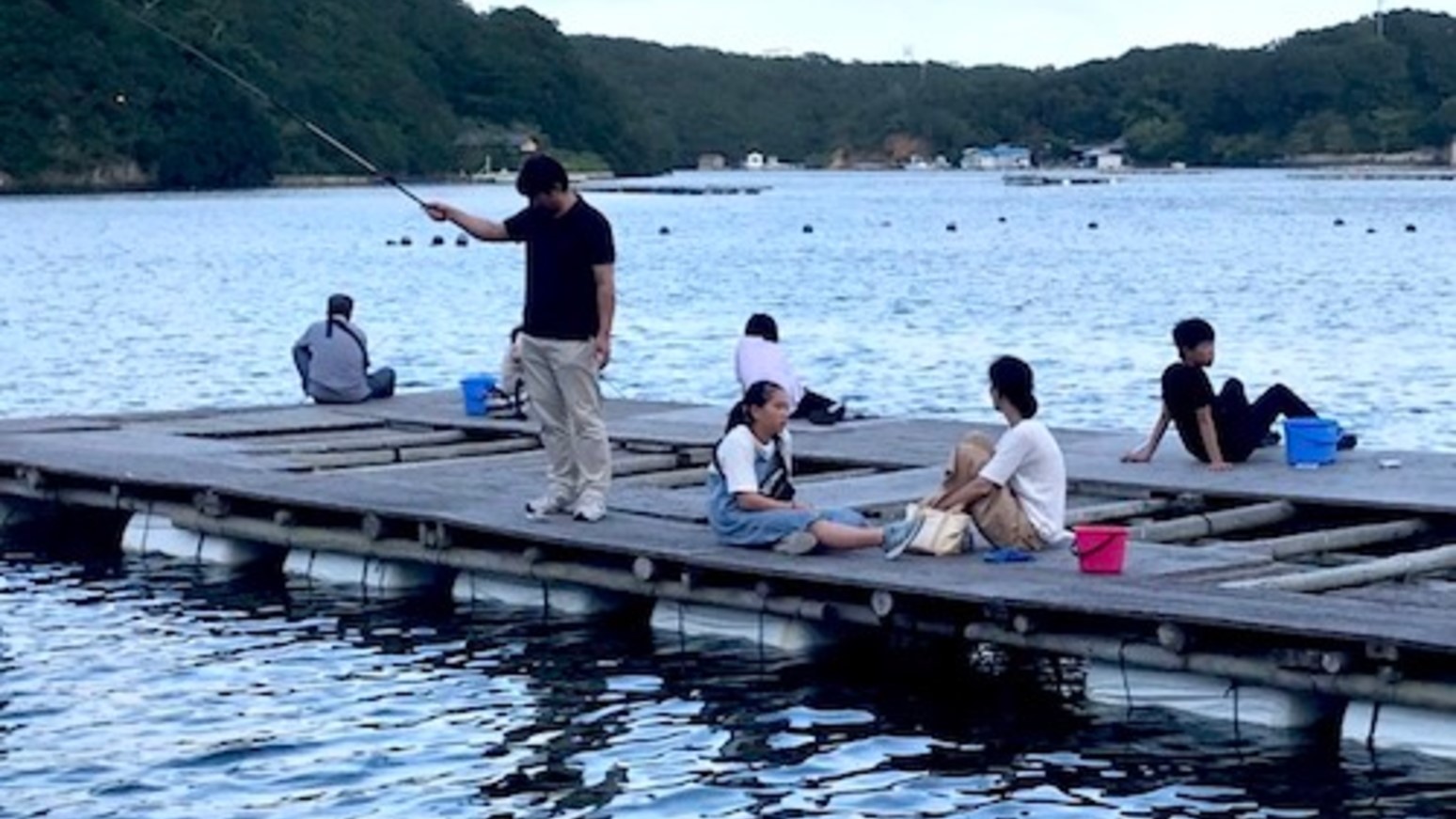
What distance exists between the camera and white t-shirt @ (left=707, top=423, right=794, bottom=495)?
1563cm

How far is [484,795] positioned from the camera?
43.4ft

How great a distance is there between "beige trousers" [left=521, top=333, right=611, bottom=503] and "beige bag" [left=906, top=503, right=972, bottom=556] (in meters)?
2.45

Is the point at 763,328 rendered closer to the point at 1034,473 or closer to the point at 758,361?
the point at 758,361

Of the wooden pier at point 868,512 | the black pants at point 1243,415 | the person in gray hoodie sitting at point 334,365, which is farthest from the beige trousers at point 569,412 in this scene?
the person in gray hoodie sitting at point 334,365

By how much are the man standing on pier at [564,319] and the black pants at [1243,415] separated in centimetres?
455

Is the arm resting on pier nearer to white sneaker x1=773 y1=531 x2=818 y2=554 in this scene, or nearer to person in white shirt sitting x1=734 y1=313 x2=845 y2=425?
person in white shirt sitting x1=734 y1=313 x2=845 y2=425

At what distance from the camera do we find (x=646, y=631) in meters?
16.7

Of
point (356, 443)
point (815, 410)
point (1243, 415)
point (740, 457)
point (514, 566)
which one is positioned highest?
point (740, 457)

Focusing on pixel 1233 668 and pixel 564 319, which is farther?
pixel 564 319

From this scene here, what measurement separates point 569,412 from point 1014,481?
2968mm

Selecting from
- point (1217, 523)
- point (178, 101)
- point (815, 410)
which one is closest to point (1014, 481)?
point (1217, 523)

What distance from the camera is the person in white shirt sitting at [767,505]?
1552cm

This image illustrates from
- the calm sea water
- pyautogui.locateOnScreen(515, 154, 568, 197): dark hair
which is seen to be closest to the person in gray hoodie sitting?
the calm sea water

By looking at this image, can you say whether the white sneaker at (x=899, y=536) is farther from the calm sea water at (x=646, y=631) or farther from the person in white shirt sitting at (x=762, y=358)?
the person in white shirt sitting at (x=762, y=358)
